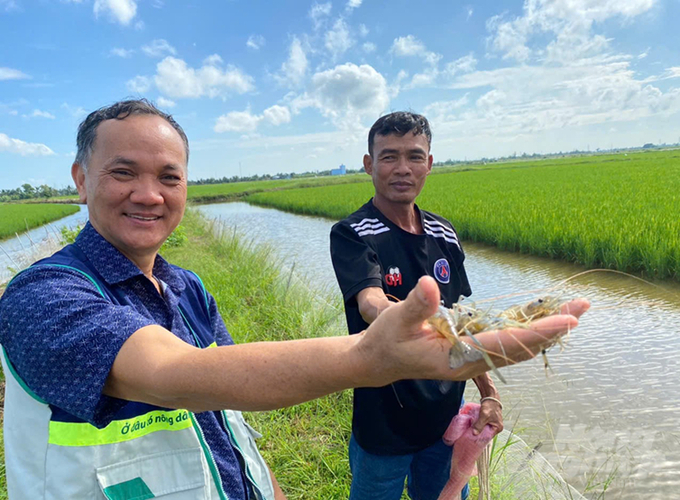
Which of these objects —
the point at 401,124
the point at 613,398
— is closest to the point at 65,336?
the point at 401,124

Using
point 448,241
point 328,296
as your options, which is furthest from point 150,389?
point 328,296

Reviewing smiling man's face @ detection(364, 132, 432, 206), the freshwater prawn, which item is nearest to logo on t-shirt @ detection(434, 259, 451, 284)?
smiling man's face @ detection(364, 132, 432, 206)

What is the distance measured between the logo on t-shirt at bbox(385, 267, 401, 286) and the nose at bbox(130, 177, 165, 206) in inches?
39.0

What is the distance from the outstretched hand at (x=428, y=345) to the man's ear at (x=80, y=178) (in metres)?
1.01

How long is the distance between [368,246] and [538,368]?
130 inches

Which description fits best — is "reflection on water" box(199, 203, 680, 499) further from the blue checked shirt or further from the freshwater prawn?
the blue checked shirt

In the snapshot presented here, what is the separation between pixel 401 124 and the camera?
80.2 inches

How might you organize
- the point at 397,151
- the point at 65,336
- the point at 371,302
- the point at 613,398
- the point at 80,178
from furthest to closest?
the point at 613,398 → the point at 397,151 → the point at 371,302 → the point at 80,178 → the point at 65,336

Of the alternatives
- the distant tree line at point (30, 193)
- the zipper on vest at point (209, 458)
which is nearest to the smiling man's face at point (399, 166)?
the zipper on vest at point (209, 458)

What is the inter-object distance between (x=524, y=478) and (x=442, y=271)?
1656mm

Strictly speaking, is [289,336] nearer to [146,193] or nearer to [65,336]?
[146,193]

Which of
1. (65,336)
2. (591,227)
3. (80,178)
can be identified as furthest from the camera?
(591,227)

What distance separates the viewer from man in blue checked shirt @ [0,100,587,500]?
833mm

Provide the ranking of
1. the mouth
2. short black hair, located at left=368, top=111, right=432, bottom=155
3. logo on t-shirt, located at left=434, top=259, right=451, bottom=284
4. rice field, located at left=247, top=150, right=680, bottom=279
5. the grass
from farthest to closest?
rice field, located at left=247, top=150, right=680, bottom=279, the grass, short black hair, located at left=368, top=111, right=432, bottom=155, logo on t-shirt, located at left=434, top=259, right=451, bottom=284, the mouth
